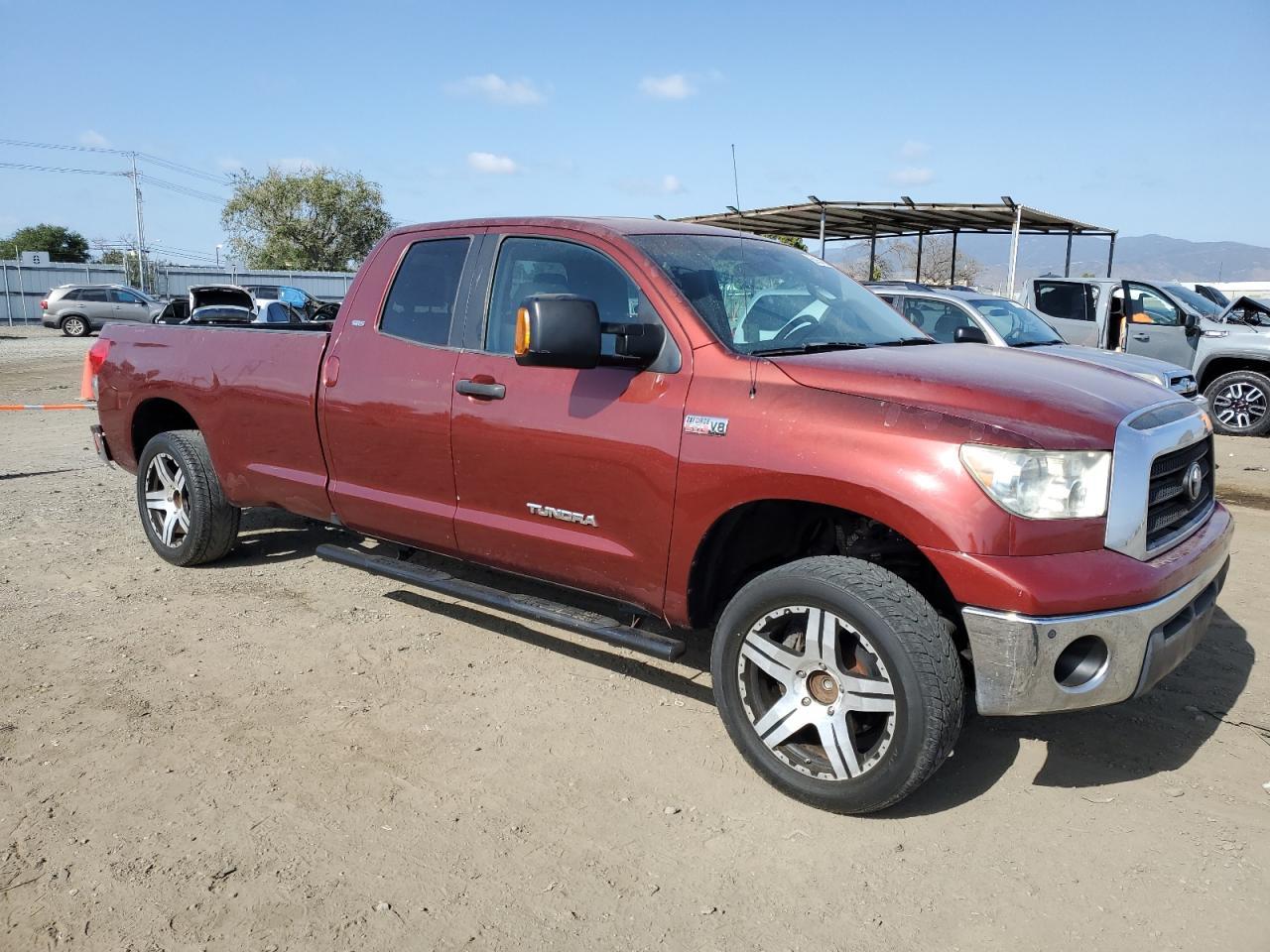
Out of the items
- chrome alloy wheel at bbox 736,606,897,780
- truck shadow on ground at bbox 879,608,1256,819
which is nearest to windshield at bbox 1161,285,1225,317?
truck shadow on ground at bbox 879,608,1256,819

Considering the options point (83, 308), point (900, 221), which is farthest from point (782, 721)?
point (83, 308)

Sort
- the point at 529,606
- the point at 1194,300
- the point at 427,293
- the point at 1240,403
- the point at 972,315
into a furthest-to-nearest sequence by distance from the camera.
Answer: the point at 1194,300
the point at 1240,403
the point at 972,315
the point at 427,293
the point at 529,606

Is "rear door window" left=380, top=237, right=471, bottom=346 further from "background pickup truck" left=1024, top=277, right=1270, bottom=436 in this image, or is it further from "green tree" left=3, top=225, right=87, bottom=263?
"green tree" left=3, top=225, right=87, bottom=263

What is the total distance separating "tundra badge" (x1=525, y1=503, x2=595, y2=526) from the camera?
3797 mm

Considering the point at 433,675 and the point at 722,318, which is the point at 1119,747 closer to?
the point at 722,318

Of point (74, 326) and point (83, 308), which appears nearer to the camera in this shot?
point (83, 308)

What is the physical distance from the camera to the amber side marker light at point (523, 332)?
137 inches

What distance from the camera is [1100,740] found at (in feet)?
12.2

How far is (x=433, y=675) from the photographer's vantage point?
430 cm

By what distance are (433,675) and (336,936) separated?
5.66 feet

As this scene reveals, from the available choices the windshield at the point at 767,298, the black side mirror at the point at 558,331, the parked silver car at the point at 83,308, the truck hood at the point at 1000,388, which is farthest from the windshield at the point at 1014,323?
the parked silver car at the point at 83,308

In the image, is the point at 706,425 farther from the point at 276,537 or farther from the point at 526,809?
the point at 276,537

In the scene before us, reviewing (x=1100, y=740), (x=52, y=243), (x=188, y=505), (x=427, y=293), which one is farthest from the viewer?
(x=52, y=243)

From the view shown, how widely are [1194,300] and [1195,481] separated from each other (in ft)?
36.2
